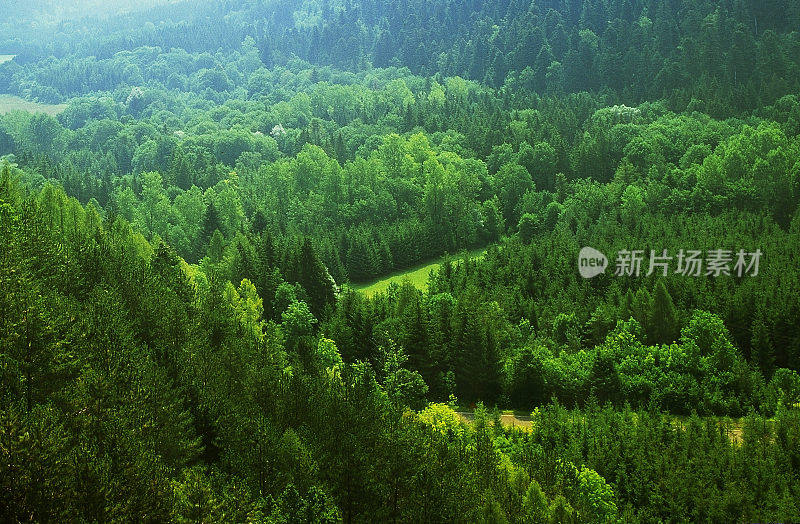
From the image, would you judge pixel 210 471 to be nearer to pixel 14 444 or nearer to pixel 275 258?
pixel 14 444

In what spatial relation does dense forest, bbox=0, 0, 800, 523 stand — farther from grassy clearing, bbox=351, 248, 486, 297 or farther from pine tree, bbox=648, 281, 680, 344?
grassy clearing, bbox=351, 248, 486, 297

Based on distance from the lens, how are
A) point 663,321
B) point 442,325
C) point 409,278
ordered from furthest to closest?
point 409,278
point 663,321
point 442,325

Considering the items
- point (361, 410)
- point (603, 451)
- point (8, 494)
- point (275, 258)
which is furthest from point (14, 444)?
point (275, 258)

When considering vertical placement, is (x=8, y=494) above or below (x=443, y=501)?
above

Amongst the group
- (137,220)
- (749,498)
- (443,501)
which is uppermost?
(443,501)

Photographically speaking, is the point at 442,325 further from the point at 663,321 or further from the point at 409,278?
the point at 409,278

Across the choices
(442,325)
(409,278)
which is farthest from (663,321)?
(409,278)

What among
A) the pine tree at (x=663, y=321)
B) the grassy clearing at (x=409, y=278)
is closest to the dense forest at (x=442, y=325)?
the pine tree at (x=663, y=321)
